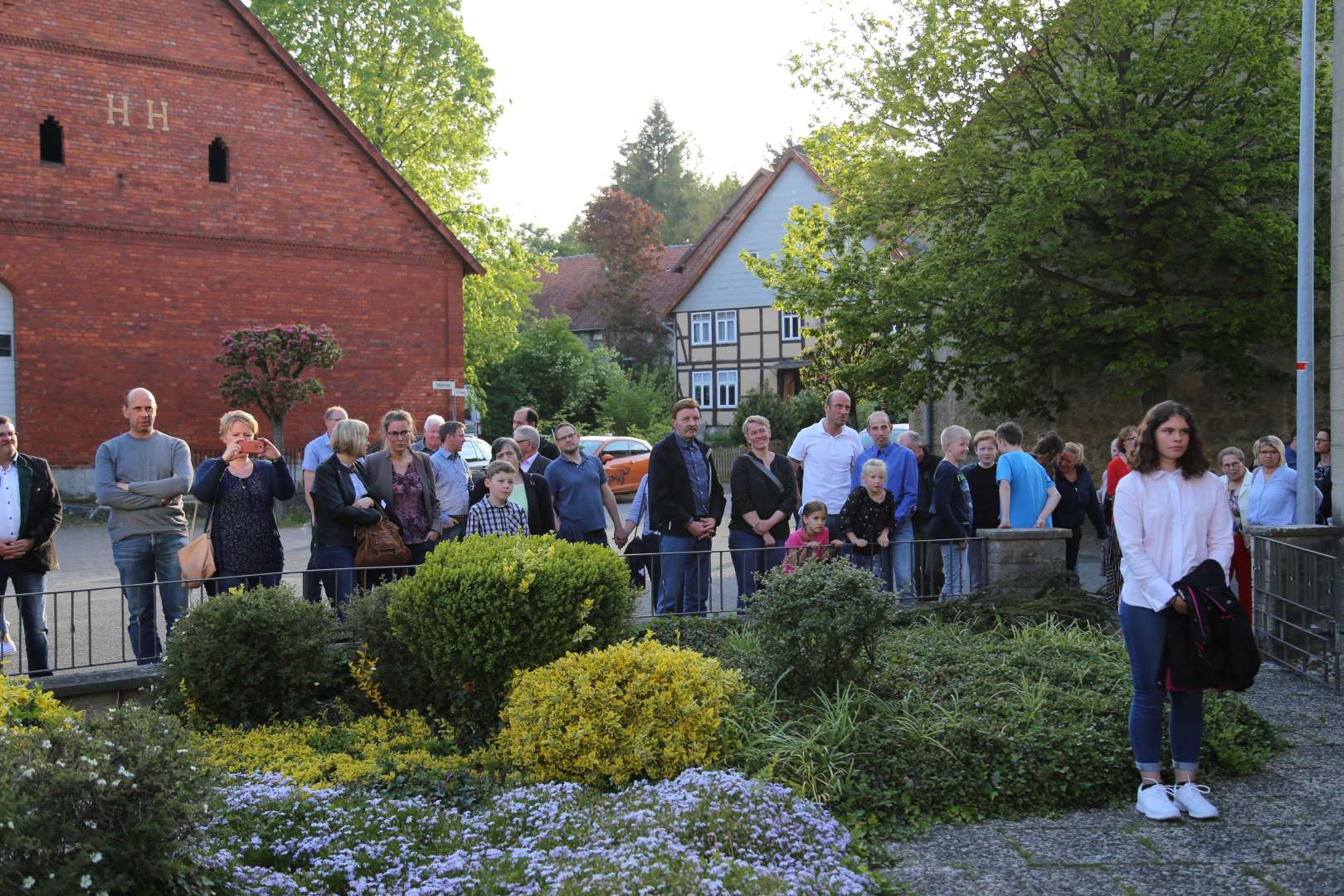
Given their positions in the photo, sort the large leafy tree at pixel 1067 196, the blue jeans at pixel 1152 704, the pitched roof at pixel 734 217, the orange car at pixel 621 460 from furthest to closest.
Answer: the pitched roof at pixel 734 217 < the orange car at pixel 621 460 < the large leafy tree at pixel 1067 196 < the blue jeans at pixel 1152 704

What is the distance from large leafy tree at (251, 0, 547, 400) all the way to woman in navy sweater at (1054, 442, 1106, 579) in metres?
26.6

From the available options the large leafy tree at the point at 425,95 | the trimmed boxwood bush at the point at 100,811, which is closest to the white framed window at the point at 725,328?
the large leafy tree at the point at 425,95

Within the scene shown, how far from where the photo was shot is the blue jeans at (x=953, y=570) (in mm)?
9297

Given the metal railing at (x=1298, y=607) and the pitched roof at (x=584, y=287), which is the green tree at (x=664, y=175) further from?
the metal railing at (x=1298, y=607)

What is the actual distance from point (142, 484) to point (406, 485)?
1874 mm

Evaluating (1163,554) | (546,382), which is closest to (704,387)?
(546,382)

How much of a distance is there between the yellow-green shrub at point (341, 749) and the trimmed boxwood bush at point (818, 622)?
1.69 meters

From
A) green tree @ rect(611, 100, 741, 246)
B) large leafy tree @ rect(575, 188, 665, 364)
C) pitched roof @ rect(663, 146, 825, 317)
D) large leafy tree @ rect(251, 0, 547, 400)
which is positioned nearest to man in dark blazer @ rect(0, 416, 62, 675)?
large leafy tree @ rect(251, 0, 547, 400)

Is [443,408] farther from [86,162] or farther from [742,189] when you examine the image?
[742,189]

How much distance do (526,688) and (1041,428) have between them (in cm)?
1721

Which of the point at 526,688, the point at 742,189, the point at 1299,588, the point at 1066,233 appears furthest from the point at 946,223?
the point at 742,189

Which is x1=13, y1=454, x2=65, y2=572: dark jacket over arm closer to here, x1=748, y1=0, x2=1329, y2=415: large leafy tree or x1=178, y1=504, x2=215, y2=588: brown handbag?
x1=178, y1=504, x2=215, y2=588: brown handbag

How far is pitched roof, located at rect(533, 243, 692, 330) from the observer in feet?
187

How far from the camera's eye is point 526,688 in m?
5.94
